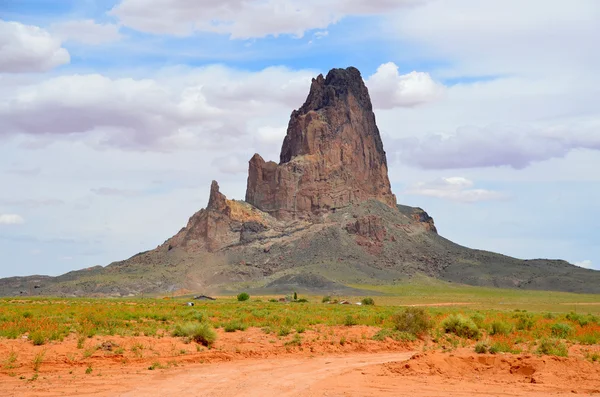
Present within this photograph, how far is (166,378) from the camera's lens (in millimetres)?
23516

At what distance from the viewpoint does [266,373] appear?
81.5 ft

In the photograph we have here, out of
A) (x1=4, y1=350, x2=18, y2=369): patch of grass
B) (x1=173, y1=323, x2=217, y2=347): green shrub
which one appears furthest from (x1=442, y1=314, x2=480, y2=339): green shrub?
(x1=4, y1=350, x2=18, y2=369): patch of grass

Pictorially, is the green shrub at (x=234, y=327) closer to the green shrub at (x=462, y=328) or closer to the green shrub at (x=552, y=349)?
the green shrub at (x=462, y=328)

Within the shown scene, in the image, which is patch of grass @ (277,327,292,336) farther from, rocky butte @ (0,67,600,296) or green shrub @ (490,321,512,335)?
rocky butte @ (0,67,600,296)

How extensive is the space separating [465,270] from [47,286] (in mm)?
91057

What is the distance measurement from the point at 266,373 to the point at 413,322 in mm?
13798

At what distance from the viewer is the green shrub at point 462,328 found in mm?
37125

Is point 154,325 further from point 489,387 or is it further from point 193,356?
point 489,387

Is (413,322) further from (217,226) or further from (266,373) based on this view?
(217,226)

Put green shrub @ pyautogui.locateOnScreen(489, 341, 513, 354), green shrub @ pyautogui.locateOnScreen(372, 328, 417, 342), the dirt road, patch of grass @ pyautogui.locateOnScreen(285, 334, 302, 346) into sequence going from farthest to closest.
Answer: green shrub @ pyautogui.locateOnScreen(372, 328, 417, 342), patch of grass @ pyautogui.locateOnScreen(285, 334, 302, 346), green shrub @ pyautogui.locateOnScreen(489, 341, 513, 354), the dirt road

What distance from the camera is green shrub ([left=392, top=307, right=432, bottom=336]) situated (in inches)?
1449

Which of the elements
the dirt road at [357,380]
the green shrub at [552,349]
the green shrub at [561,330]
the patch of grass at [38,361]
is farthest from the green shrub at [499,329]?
the patch of grass at [38,361]

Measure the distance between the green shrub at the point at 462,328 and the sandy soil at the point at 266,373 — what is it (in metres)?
6.78

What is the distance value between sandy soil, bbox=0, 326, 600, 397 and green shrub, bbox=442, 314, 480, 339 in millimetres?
6785
